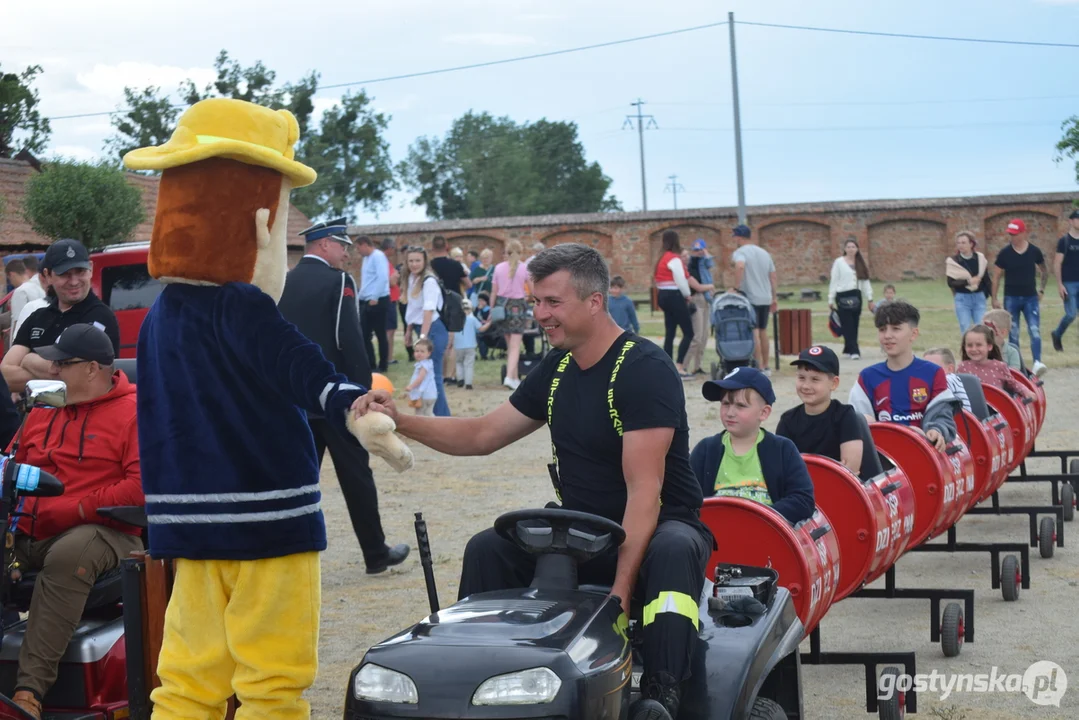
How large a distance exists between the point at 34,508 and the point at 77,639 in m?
0.55

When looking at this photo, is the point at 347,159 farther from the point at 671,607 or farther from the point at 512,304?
the point at 671,607

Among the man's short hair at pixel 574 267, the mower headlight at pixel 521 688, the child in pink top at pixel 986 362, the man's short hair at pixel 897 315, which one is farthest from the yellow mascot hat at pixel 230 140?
the child in pink top at pixel 986 362

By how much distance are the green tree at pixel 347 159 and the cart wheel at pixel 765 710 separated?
2091 inches

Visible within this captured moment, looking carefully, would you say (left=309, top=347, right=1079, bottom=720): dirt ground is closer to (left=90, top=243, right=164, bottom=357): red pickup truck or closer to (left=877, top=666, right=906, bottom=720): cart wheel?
(left=877, top=666, right=906, bottom=720): cart wheel

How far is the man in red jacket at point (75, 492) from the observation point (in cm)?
448

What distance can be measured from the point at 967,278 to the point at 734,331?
3447 millimetres

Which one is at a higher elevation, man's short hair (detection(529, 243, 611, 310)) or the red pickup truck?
the red pickup truck

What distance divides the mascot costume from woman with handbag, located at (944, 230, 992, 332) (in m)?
13.0

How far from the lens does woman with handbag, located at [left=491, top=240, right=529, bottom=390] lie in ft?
54.6

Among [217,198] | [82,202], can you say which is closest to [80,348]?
[217,198]

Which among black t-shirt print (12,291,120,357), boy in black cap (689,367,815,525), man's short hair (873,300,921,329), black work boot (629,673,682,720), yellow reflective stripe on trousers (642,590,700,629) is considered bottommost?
black work boot (629,673,682,720)

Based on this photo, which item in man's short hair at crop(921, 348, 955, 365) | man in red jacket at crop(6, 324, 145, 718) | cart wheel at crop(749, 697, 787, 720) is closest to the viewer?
cart wheel at crop(749, 697, 787, 720)

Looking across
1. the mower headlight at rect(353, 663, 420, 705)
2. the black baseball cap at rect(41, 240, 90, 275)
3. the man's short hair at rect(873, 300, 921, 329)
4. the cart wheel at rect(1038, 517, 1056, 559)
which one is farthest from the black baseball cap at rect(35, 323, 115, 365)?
the cart wheel at rect(1038, 517, 1056, 559)

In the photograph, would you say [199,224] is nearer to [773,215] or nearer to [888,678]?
[888,678]
